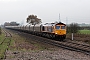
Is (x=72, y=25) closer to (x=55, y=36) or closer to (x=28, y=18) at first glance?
(x=55, y=36)

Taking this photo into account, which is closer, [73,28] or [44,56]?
[44,56]

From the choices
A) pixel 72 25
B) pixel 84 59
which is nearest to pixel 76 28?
pixel 72 25

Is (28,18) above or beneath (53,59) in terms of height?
above

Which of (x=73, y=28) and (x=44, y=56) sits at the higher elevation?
(x=73, y=28)

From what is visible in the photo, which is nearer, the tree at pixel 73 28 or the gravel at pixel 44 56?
the gravel at pixel 44 56

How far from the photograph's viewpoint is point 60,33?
3406 centimetres

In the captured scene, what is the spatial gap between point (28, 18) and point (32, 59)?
88.6 metres

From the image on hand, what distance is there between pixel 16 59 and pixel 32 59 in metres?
0.98

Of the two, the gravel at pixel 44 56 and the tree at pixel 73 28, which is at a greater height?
the tree at pixel 73 28

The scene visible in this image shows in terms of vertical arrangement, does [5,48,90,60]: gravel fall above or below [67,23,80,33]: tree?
below

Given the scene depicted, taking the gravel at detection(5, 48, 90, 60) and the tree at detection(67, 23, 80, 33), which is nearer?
the gravel at detection(5, 48, 90, 60)

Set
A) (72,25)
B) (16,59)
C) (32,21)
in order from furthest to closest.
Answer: (32,21) < (72,25) < (16,59)

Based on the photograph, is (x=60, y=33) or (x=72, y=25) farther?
(x=72, y=25)

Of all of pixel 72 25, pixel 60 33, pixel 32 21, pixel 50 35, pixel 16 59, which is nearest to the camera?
pixel 16 59
